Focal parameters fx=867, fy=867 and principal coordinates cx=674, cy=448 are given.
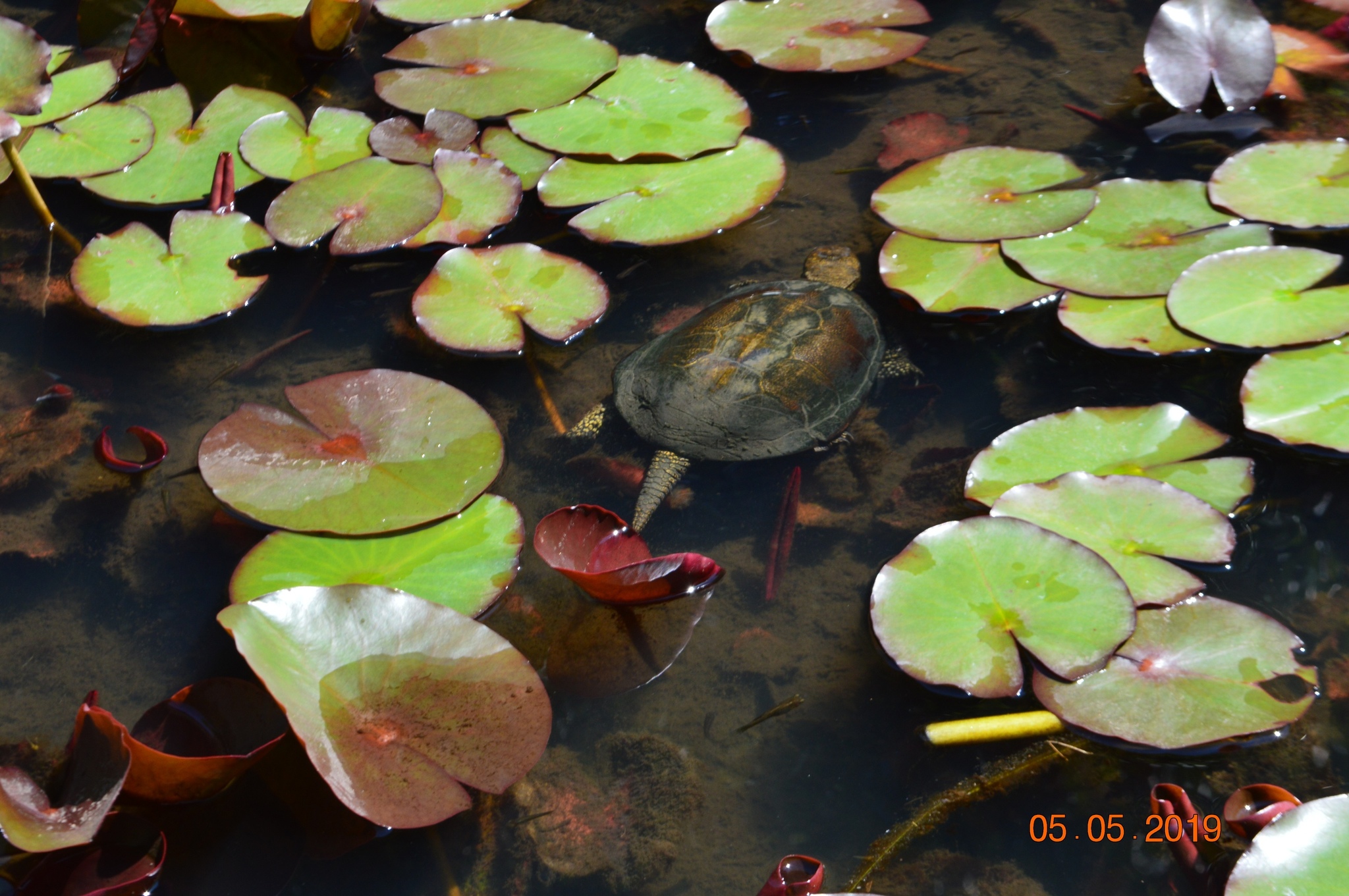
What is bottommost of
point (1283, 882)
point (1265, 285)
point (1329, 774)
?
point (1329, 774)

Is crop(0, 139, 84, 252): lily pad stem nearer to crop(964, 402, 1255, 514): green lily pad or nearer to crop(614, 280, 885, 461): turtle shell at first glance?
crop(614, 280, 885, 461): turtle shell

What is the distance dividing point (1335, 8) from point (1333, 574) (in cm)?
270

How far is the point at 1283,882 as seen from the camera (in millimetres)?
1408

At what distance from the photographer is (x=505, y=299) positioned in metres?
2.61

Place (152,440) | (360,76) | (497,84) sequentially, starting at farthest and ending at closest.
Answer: (360,76) < (497,84) < (152,440)

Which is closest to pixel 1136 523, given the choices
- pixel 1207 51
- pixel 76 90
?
pixel 1207 51

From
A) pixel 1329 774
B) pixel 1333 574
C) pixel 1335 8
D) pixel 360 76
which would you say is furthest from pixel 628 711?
pixel 1335 8

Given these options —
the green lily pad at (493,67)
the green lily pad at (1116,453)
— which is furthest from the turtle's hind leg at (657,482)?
the green lily pad at (493,67)

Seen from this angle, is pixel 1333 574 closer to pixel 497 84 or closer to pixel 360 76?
pixel 497 84

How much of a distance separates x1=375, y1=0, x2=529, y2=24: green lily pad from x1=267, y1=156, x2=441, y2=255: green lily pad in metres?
1.00

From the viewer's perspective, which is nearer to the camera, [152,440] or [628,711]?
[628,711]

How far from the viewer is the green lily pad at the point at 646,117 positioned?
2975 millimetres
